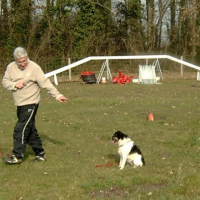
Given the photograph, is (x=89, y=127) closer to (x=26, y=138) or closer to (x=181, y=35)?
(x=26, y=138)

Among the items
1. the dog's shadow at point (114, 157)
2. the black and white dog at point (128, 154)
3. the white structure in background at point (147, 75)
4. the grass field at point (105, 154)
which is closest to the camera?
the grass field at point (105, 154)

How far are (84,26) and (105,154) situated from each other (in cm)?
3006

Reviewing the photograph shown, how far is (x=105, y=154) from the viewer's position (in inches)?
308

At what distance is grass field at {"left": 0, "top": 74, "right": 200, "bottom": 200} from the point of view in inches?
215

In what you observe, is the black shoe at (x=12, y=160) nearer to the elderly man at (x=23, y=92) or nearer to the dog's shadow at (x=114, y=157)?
the elderly man at (x=23, y=92)

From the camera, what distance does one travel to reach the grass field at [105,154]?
547 centimetres

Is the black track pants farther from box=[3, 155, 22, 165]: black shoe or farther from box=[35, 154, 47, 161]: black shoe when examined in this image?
box=[35, 154, 47, 161]: black shoe

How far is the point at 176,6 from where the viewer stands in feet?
132

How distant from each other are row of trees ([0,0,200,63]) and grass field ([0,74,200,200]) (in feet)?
73.4

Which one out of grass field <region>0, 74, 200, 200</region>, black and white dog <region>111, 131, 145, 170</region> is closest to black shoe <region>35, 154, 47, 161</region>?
grass field <region>0, 74, 200, 200</region>

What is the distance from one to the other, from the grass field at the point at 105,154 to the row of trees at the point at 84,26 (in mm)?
22358

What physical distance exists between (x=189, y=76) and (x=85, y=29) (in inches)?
451

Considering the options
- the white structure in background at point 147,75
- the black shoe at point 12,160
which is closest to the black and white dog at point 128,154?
the black shoe at point 12,160

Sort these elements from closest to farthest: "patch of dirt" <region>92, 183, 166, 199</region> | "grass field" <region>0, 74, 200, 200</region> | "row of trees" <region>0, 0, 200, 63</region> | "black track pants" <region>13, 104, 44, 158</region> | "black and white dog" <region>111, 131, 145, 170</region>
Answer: "patch of dirt" <region>92, 183, 166, 199</region>, "grass field" <region>0, 74, 200, 200</region>, "black and white dog" <region>111, 131, 145, 170</region>, "black track pants" <region>13, 104, 44, 158</region>, "row of trees" <region>0, 0, 200, 63</region>
